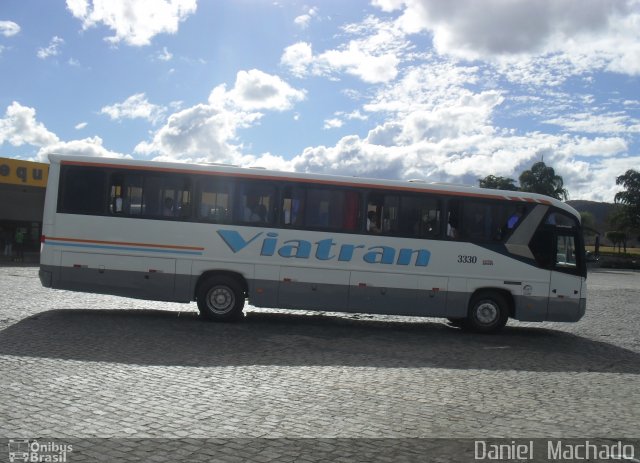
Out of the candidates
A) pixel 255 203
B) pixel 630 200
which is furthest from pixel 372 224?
pixel 630 200

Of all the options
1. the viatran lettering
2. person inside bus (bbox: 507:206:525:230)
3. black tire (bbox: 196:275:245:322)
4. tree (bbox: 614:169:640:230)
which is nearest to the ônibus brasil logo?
black tire (bbox: 196:275:245:322)

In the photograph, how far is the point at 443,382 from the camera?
8.34 m

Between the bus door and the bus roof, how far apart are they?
1.10 meters

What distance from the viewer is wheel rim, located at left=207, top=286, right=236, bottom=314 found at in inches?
515

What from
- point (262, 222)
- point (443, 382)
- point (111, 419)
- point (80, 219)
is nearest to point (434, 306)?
point (262, 222)

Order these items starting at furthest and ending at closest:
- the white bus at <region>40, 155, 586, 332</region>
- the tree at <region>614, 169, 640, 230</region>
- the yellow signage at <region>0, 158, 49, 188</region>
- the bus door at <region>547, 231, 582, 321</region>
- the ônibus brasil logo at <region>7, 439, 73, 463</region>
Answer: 1. the tree at <region>614, 169, 640, 230</region>
2. the yellow signage at <region>0, 158, 49, 188</region>
3. the bus door at <region>547, 231, 582, 321</region>
4. the white bus at <region>40, 155, 586, 332</region>
5. the ônibus brasil logo at <region>7, 439, 73, 463</region>

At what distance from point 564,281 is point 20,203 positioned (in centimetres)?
3130

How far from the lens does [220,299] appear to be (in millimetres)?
13125

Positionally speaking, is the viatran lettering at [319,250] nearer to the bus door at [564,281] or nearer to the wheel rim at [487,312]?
the wheel rim at [487,312]

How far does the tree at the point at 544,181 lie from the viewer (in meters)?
74.0

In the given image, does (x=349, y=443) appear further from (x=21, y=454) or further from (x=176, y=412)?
(x=21, y=454)

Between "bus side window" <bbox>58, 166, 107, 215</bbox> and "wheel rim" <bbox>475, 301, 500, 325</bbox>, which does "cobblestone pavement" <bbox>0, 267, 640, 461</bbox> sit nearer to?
"wheel rim" <bbox>475, 301, 500, 325</bbox>

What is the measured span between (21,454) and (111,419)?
1.08m

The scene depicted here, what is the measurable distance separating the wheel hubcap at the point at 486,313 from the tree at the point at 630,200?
7655cm
